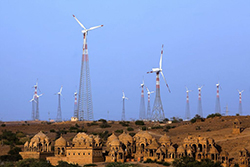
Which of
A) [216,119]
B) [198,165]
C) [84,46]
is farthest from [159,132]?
[198,165]

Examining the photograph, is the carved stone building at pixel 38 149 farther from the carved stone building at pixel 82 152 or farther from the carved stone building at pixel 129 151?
the carved stone building at pixel 82 152

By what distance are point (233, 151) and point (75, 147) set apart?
108 ft

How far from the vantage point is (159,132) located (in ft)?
497

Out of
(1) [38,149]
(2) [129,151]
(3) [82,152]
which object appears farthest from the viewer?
(1) [38,149]

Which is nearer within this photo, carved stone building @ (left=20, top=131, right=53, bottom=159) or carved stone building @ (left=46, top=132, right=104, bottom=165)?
carved stone building @ (left=46, top=132, right=104, bottom=165)

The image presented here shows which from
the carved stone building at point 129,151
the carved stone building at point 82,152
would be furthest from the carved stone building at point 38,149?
the carved stone building at point 82,152

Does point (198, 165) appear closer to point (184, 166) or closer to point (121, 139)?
point (184, 166)

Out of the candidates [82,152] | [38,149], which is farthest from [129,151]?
[38,149]

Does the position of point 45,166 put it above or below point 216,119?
below

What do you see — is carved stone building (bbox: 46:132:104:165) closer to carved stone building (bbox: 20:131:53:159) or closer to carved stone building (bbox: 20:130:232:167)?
carved stone building (bbox: 20:130:232:167)

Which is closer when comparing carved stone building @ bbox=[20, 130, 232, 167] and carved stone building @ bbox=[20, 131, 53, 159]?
carved stone building @ bbox=[20, 130, 232, 167]

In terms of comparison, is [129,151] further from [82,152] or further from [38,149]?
[38,149]

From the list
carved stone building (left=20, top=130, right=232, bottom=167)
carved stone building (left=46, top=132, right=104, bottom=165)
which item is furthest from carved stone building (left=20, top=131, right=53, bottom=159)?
carved stone building (left=46, top=132, right=104, bottom=165)

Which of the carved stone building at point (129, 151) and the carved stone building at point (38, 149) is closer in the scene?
the carved stone building at point (129, 151)
